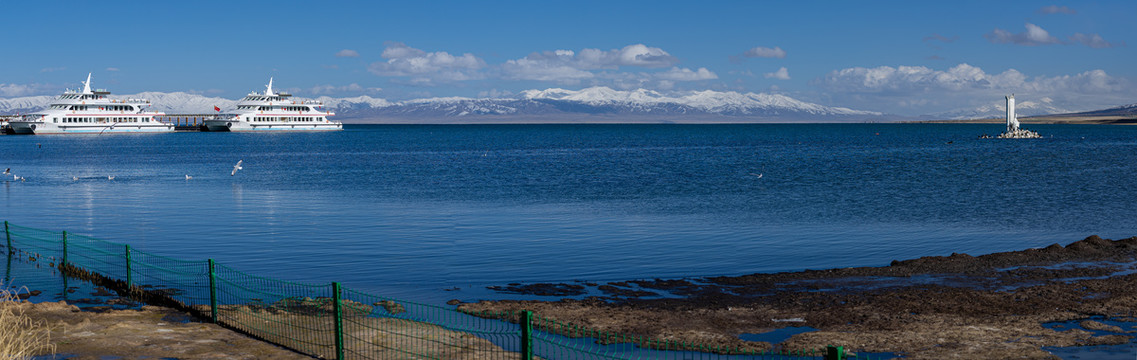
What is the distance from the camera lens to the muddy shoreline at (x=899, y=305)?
13133 mm

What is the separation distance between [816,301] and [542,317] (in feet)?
15.2

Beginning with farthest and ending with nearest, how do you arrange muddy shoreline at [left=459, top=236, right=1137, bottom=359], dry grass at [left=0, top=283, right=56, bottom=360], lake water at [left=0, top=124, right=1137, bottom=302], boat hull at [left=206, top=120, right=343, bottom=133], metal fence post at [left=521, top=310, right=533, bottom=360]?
boat hull at [left=206, top=120, right=343, bottom=133], lake water at [left=0, top=124, right=1137, bottom=302], muddy shoreline at [left=459, top=236, right=1137, bottom=359], dry grass at [left=0, top=283, right=56, bottom=360], metal fence post at [left=521, top=310, right=533, bottom=360]

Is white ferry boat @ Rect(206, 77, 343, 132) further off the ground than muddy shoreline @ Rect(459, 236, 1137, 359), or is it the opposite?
white ferry boat @ Rect(206, 77, 343, 132)

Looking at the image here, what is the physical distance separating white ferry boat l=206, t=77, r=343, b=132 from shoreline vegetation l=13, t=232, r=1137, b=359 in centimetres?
15760

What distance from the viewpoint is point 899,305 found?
15.3 meters

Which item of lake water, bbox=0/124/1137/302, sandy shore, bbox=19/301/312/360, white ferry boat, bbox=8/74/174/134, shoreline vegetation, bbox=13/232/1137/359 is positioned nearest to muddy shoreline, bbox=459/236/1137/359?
shoreline vegetation, bbox=13/232/1137/359

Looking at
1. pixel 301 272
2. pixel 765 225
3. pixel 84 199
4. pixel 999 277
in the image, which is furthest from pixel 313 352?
pixel 84 199

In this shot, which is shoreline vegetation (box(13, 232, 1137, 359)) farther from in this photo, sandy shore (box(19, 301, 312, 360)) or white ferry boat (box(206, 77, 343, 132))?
white ferry boat (box(206, 77, 343, 132))

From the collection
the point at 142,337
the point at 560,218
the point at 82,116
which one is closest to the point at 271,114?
the point at 82,116

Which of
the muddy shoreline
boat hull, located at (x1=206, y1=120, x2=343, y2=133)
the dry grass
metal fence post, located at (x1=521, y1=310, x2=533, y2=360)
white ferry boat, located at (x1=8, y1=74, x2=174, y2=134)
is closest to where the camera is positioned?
metal fence post, located at (x1=521, y1=310, x2=533, y2=360)

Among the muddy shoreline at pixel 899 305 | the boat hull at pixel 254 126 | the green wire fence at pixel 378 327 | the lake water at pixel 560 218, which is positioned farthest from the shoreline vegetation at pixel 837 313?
the boat hull at pixel 254 126

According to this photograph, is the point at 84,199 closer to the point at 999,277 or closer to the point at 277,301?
the point at 277,301

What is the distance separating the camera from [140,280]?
19766 millimetres

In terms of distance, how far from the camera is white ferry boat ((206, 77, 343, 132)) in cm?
16700
